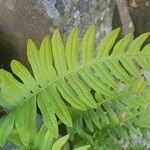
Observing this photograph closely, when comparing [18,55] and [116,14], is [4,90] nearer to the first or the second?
[18,55]

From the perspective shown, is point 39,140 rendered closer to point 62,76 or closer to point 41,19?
point 62,76

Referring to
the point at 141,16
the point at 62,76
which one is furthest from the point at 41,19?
the point at 141,16

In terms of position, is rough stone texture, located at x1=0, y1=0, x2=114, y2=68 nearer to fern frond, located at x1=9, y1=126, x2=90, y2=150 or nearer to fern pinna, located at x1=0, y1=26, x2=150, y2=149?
fern pinna, located at x1=0, y1=26, x2=150, y2=149

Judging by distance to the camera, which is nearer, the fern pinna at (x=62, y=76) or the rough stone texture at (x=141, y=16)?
the fern pinna at (x=62, y=76)

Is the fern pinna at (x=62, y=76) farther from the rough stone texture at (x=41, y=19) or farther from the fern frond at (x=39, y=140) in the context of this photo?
the rough stone texture at (x=41, y=19)

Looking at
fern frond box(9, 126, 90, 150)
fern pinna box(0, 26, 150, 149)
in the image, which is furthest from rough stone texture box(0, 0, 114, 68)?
fern frond box(9, 126, 90, 150)

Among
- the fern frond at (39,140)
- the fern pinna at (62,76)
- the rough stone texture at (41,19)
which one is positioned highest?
the rough stone texture at (41,19)

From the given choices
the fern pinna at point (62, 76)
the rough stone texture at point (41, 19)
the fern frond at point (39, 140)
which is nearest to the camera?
the fern pinna at point (62, 76)

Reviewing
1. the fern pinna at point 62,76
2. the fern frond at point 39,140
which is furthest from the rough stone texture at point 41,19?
the fern frond at point 39,140
